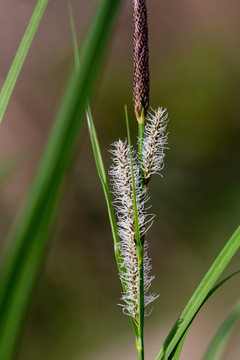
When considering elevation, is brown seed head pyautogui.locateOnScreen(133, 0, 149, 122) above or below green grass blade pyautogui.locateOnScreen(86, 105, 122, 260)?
above

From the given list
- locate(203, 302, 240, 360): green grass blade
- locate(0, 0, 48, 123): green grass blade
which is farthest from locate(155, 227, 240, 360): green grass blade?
locate(0, 0, 48, 123): green grass blade

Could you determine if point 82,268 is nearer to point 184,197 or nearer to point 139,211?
point 184,197

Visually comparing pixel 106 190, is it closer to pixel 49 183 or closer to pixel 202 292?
pixel 202 292

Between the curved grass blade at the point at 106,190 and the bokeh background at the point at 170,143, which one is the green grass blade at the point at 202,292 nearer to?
the curved grass blade at the point at 106,190

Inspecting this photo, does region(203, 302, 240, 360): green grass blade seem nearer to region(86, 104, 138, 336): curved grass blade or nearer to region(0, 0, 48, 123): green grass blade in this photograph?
region(86, 104, 138, 336): curved grass blade

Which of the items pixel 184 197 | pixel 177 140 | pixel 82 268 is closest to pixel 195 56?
pixel 177 140

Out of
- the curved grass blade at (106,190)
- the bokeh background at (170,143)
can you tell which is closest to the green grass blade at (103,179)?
the curved grass blade at (106,190)
